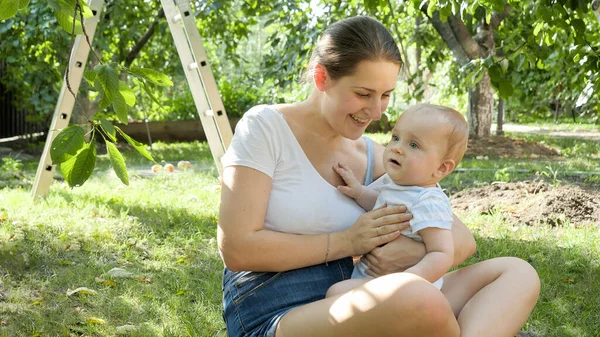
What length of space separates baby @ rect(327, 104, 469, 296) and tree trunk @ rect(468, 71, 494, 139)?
7.97m

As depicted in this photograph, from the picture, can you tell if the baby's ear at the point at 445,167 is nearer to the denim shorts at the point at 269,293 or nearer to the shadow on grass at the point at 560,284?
the denim shorts at the point at 269,293

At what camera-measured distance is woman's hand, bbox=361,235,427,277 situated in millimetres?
2012

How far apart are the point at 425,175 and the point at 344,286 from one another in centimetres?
42

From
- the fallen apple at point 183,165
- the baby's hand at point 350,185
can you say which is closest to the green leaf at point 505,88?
the baby's hand at point 350,185

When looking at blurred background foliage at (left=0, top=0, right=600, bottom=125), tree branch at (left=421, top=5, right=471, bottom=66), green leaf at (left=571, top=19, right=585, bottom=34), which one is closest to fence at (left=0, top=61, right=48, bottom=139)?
blurred background foliage at (left=0, top=0, right=600, bottom=125)

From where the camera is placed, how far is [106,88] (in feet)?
5.56

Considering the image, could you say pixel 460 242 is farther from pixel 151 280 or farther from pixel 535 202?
pixel 535 202

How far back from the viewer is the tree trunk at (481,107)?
980cm

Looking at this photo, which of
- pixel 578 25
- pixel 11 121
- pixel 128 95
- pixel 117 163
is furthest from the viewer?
pixel 11 121

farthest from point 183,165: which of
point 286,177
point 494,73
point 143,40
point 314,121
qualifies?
point 286,177

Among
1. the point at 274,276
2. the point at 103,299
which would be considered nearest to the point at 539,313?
the point at 274,276

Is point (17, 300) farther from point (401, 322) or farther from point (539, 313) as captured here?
point (539, 313)

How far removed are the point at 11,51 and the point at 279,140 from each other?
802cm

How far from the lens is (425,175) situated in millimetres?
2080
